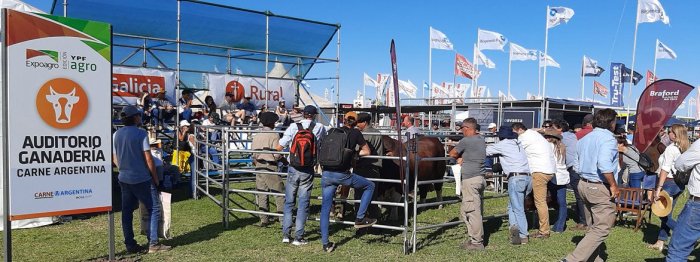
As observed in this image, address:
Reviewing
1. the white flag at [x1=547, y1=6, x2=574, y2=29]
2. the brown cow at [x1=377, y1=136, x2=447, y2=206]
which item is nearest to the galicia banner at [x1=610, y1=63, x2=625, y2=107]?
the white flag at [x1=547, y1=6, x2=574, y2=29]

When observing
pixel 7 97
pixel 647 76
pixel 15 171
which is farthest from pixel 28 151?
pixel 647 76

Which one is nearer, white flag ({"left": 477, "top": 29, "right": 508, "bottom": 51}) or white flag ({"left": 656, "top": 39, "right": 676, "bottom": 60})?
white flag ({"left": 656, "top": 39, "right": 676, "bottom": 60})

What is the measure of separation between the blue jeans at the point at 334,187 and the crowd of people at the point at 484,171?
0.01 meters

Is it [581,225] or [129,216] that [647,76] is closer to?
[581,225]

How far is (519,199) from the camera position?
678 cm

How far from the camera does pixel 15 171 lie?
4.58 meters

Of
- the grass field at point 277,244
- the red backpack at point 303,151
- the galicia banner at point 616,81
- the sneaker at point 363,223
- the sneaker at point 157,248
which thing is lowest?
the grass field at point 277,244

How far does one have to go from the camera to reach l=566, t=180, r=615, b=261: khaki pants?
5191mm

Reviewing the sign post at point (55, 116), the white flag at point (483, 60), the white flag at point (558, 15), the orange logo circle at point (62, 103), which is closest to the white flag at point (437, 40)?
the white flag at point (483, 60)

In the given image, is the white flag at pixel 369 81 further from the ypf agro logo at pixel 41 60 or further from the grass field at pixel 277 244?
the ypf agro logo at pixel 41 60

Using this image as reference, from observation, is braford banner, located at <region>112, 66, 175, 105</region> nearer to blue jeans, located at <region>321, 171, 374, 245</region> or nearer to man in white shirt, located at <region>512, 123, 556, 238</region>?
blue jeans, located at <region>321, 171, 374, 245</region>

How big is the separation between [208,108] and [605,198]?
9751 mm

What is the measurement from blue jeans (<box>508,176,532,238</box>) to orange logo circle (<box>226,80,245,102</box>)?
8347 mm

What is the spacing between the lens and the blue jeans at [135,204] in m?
5.77
